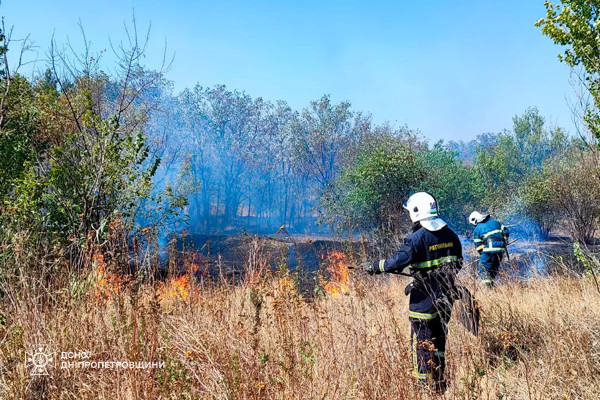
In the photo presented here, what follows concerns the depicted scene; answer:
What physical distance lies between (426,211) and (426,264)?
497 mm

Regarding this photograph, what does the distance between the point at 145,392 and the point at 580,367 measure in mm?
3131

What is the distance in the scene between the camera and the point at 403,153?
16.4m

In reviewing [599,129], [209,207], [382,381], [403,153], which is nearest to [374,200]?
[403,153]

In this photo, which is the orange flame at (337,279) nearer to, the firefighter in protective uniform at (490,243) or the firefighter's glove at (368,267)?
the firefighter's glove at (368,267)

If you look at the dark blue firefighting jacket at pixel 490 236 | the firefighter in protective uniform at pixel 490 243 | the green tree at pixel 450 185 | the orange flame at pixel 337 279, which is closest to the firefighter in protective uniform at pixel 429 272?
the orange flame at pixel 337 279

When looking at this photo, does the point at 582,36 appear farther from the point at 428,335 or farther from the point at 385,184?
the point at 385,184

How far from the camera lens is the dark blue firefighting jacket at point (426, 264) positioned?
11.7 feet

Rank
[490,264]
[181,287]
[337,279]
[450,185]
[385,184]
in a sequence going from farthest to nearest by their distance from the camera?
[450,185]
[385,184]
[490,264]
[337,279]
[181,287]

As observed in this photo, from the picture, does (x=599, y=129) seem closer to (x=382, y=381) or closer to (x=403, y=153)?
(x=382, y=381)

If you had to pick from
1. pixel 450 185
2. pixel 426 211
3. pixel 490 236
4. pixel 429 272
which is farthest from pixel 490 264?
pixel 450 185

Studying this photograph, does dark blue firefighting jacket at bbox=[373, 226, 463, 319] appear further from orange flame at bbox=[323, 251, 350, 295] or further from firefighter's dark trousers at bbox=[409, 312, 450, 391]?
orange flame at bbox=[323, 251, 350, 295]

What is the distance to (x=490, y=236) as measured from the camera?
26.4 ft

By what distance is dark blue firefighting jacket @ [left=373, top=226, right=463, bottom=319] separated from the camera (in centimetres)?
356

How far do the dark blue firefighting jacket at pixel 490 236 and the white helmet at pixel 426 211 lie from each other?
4.88m
